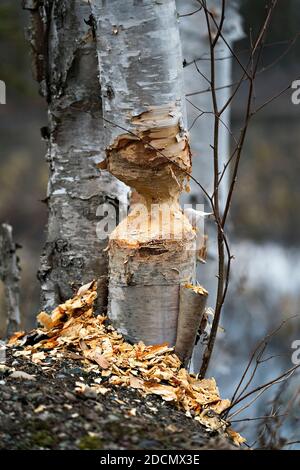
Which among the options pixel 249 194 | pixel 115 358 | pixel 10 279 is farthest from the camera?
pixel 249 194

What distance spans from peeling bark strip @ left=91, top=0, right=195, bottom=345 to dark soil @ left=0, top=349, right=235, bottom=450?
1.04 ft

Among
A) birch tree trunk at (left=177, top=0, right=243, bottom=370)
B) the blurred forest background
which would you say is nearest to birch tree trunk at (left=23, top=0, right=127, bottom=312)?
the blurred forest background

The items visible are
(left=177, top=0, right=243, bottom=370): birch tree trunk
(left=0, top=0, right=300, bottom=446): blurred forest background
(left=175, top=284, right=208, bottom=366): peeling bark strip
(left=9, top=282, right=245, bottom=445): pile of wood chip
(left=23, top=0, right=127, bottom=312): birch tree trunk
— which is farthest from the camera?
(left=0, top=0, right=300, bottom=446): blurred forest background

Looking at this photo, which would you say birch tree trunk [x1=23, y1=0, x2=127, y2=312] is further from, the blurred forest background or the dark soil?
the dark soil

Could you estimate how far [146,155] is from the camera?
6.44 feet

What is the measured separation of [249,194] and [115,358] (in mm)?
7632

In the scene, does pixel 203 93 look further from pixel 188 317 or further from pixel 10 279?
pixel 188 317

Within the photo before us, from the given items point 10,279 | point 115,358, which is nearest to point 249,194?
point 10,279

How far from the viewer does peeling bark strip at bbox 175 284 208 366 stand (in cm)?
200

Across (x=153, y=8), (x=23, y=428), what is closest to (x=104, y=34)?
(x=153, y=8)

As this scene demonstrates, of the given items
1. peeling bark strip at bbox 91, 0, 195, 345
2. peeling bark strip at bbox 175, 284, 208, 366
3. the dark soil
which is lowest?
the dark soil

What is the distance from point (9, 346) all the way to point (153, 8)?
1086 mm

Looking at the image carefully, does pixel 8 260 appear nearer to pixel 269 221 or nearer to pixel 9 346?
pixel 9 346
